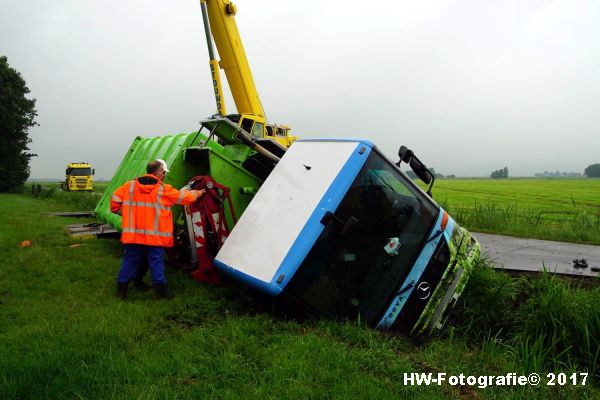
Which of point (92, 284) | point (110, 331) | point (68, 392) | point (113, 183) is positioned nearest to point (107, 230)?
point (113, 183)

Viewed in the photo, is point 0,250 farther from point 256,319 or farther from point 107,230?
point 256,319

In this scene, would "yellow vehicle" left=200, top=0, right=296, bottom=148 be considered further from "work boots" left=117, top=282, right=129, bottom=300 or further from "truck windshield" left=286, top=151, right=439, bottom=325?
"truck windshield" left=286, top=151, right=439, bottom=325

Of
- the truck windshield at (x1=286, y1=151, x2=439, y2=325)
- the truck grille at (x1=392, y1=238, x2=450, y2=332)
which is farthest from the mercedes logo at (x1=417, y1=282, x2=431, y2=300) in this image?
the truck windshield at (x1=286, y1=151, x2=439, y2=325)

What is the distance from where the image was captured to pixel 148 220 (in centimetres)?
463

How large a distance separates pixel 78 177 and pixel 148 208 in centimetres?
3159

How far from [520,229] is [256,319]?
831 cm

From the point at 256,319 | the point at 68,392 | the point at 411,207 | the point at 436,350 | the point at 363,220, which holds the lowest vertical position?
the point at 68,392

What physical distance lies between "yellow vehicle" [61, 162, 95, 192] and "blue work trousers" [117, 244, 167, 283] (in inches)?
1222

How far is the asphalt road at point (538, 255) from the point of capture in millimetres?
5859

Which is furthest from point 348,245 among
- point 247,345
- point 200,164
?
point 200,164

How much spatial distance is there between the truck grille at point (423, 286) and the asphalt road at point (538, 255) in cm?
203

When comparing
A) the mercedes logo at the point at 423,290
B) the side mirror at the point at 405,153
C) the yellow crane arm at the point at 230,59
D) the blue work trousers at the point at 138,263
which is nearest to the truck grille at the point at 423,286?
the mercedes logo at the point at 423,290

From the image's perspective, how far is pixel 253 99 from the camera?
A: 1330cm

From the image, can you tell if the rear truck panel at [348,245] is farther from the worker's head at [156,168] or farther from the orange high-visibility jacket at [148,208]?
the worker's head at [156,168]
